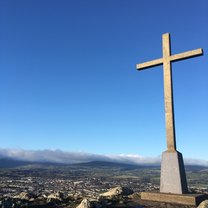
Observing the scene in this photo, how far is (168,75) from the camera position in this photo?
17.5m

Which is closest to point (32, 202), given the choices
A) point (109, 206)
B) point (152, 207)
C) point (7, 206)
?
point (7, 206)

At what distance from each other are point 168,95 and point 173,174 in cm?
393

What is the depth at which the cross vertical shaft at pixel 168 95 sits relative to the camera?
53.7 feet

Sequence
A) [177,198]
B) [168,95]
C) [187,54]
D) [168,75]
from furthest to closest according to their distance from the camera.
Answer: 1. [168,75]
2. [187,54]
3. [168,95]
4. [177,198]

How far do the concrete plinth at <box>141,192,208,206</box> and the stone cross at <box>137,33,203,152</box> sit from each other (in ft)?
7.55

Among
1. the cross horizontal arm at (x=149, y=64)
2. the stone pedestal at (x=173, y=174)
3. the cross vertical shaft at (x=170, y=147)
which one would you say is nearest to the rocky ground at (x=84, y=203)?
the stone pedestal at (x=173, y=174)

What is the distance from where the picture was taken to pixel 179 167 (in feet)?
51.8

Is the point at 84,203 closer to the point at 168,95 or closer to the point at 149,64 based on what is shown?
the point at 168,95

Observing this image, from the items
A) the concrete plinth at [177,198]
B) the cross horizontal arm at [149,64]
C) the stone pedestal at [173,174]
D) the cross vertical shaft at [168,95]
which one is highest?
the cross horizontal arm at [149,64]

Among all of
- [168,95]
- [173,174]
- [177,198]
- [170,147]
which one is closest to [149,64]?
[168,95]

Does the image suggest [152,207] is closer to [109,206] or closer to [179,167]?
[109,206]

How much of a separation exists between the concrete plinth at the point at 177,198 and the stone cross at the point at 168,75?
2302 millimetres

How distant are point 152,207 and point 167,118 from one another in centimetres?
470

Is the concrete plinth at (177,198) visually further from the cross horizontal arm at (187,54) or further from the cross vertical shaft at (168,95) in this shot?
the cross horizontal arm at (187,54)
